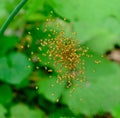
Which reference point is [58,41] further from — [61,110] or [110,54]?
[110,54]

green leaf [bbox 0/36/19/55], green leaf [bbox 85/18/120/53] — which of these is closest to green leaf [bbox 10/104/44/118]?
green leaf [bbox 0/36/19/55]

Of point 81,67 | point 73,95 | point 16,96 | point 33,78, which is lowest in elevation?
point 16,96

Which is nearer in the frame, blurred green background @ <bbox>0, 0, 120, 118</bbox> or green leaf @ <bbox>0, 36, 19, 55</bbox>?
blurred green background @ <bbox>0, 0, 120, 118</bbox>

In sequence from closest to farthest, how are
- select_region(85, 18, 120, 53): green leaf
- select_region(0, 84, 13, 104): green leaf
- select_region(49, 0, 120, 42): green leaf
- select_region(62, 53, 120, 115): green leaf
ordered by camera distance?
select_region(49, 0, 120, 42): green leaf → select_region(62, 53, 120, 115): green leaf → select_region(0, 84, 13, 104): green leaf → select_region(85, 18, 120, 53): green leaf

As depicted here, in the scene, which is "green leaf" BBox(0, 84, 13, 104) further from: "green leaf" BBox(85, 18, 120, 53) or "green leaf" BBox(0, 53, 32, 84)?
"green leaf" BBox(85, 18, 120, 53)

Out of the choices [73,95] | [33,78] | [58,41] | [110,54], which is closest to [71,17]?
[58,41]

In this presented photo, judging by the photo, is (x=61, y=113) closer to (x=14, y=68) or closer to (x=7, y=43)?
(x=14, y=68)
